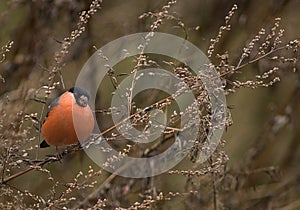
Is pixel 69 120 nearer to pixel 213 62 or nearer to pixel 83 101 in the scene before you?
pixel 83 101

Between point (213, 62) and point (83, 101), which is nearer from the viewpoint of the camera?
point (83, 101)

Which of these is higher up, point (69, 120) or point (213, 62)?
point (213, 62)

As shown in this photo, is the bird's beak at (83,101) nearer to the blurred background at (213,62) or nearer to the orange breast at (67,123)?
the orange breast at (67,123)

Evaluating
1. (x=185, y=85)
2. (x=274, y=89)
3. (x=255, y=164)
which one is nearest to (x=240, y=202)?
(x=255, y=164)

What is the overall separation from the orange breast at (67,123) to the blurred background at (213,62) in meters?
0.09

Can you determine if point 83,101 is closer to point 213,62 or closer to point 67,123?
point 67,123

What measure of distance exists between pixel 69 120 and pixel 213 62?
1135mm

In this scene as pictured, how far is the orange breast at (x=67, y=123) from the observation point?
2.53 m

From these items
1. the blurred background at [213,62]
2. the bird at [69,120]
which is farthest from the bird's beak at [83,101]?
the blurred background at [213,62]

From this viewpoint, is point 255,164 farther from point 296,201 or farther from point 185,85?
point 185,85

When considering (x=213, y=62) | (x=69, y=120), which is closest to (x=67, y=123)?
(x=69, y=120)

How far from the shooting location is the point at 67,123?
266 centimetres

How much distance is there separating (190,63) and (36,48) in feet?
2.78

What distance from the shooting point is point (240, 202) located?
12.3 feet
